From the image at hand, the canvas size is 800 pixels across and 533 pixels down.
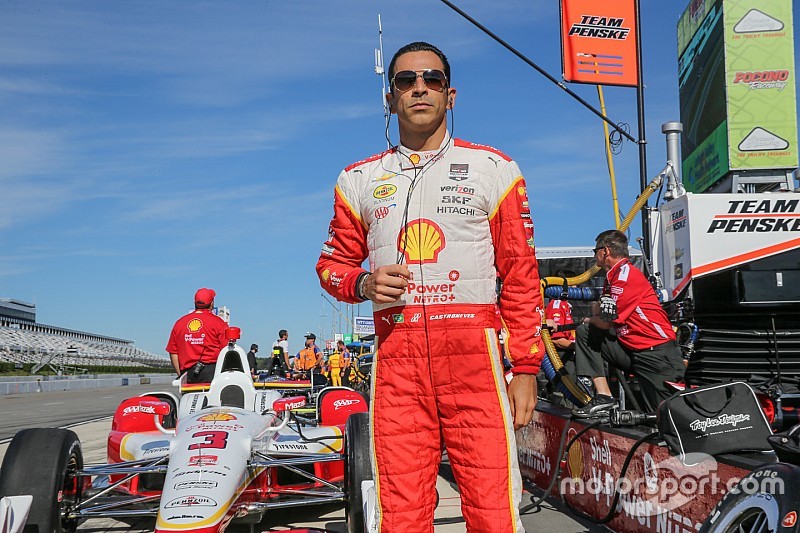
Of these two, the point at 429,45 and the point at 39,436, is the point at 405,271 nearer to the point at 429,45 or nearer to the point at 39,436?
the point at 429,45

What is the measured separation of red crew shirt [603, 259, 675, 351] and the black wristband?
3328 millimetres

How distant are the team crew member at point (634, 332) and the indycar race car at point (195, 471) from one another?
1.73 m

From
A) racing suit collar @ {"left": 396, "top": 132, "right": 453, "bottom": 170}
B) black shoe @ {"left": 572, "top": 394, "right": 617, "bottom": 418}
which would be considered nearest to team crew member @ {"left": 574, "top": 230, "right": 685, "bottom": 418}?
black shoe @ {"left": 572, "top": 394, "right": 617, "bottom": 418}

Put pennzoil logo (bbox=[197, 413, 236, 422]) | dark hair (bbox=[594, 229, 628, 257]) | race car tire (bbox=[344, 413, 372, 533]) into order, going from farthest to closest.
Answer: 1. dark hair (bbox=[594, 229, 628, 257])
2. pennzoil logo (bbox=[197, 413, 236, 422])
3. race car tire (bbox=[344, 413, 372, 533])

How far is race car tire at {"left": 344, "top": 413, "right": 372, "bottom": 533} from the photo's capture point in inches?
176

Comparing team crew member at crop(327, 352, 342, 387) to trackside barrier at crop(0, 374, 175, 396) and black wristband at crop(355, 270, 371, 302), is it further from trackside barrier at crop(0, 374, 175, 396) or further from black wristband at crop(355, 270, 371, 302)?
black wristband at crop(355, 270, 371, 302)

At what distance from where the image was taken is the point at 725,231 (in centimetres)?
636

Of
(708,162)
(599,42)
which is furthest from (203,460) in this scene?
(708,162)

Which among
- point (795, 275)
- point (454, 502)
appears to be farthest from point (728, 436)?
point (454, 502)

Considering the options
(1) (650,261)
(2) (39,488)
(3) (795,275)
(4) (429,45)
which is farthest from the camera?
(1) (650,261)

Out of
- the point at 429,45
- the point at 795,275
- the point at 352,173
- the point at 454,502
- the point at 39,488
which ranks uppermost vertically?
the point at 429,45

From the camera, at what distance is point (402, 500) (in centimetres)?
246

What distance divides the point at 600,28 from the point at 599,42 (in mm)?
152

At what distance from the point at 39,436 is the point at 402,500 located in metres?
2.83
